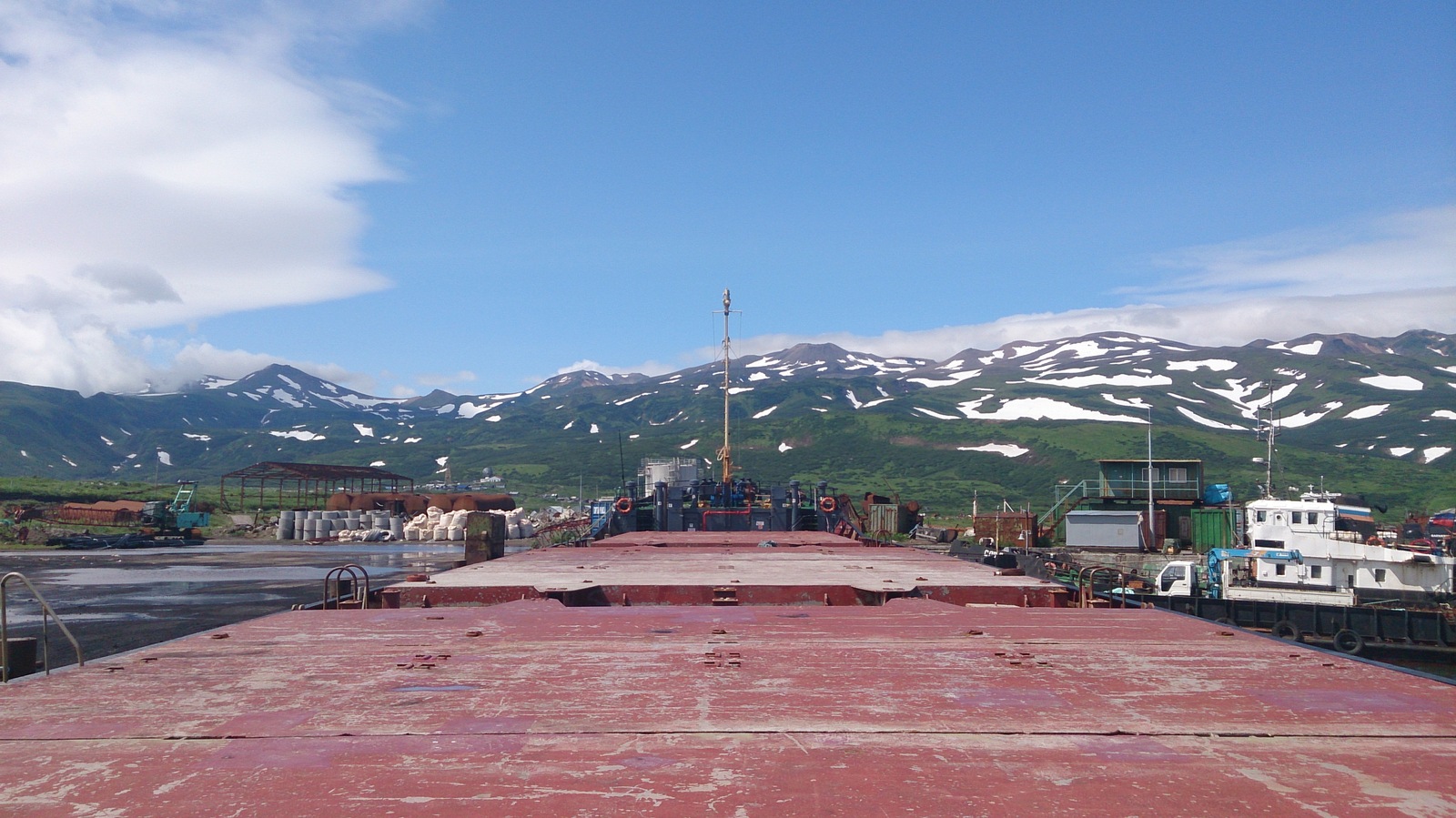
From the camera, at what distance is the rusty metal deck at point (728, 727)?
11.3ft

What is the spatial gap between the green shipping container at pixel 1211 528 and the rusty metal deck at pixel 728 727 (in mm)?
41826

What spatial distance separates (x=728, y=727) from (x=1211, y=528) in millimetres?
47676

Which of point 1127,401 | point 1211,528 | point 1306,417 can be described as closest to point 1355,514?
point 1211,528

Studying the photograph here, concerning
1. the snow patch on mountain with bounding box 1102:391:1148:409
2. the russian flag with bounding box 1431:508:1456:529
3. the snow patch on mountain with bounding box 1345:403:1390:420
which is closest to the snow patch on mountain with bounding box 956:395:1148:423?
the snow patch on mountain with bounding box 1102:391:1148:409

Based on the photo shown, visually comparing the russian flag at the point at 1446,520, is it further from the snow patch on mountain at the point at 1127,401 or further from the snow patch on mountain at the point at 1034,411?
the snow patch on mountain at the point at 1127,401

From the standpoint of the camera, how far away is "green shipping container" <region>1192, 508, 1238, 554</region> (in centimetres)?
4349

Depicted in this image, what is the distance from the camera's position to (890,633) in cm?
688

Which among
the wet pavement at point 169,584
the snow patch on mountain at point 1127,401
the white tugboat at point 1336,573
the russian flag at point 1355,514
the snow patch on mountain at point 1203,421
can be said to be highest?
the snow patch on mountain at point 1127,401

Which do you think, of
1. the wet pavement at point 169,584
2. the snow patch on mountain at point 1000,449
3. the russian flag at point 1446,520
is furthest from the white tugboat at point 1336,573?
the snow patch on mountain at point 1000,449

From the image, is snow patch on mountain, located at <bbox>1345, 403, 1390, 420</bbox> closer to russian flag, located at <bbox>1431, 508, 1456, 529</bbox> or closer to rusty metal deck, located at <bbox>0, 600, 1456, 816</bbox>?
russian flag, located at <bbox>1431, 508, 1456, 529</bbox>

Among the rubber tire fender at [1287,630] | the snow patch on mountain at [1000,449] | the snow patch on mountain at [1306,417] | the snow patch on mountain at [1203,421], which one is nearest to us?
the rubber tire fender at [1287,630]

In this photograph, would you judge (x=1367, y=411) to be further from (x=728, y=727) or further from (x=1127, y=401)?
(x=728, y=727)

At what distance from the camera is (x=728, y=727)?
4.28m

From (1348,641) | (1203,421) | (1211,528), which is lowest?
(1348,641)
